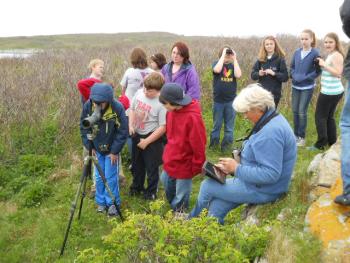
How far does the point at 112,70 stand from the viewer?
1085 centimetres

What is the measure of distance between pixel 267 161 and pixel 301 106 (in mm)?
3421

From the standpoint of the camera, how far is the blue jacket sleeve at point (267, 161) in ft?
9.80

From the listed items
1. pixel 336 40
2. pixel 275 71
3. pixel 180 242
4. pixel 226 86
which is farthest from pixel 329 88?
pixel 180 242

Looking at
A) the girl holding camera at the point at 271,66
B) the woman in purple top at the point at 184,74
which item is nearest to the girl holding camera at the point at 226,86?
the girl holding camera at the point at 271,66

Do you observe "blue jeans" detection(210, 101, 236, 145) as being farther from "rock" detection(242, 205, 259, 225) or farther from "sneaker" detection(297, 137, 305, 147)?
"rock" detection(242, 205, 259, 225)

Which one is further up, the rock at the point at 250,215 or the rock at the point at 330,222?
the rock at the point at 330,222

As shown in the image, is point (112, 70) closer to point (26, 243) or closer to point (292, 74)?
point (292, 74)

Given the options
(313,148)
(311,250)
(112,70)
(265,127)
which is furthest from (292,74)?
(112,70)

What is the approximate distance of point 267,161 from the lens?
9.84 ft

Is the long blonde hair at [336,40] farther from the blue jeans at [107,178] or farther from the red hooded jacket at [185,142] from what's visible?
the blue jeans at [107,178]

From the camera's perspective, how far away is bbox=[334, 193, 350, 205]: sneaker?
102 inches

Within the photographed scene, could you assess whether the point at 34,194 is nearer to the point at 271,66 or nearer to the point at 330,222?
the point at 330,222

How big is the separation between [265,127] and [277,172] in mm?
374

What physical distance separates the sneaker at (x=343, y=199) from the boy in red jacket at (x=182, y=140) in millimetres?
1557
